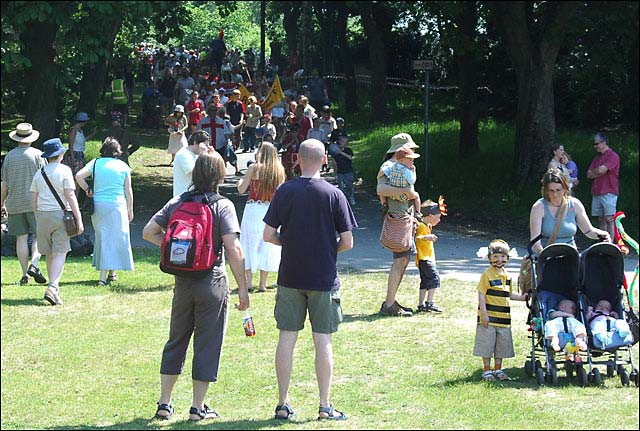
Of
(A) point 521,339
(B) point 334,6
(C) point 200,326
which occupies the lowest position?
(A) point 521,339

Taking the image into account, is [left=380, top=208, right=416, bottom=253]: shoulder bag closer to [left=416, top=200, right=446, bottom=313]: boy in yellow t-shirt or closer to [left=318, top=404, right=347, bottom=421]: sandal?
[left=416, top=200, right=446, bottom=313]: boy in yellow t-shirt

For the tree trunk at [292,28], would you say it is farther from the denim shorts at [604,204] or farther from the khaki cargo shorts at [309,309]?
the khaki cargo shorts at [309,309]

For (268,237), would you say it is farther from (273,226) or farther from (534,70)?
(534,70)

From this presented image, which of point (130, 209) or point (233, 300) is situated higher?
point (130, 209)

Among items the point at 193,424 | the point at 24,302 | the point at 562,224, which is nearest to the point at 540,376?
the point at 562,224

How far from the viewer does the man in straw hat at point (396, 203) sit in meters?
11.6

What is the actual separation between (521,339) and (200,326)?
4.36 m

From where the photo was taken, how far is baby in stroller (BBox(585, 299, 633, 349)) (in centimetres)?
890

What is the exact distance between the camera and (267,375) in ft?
30.4

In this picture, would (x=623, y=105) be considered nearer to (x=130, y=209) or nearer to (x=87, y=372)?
(x=130, y=209)

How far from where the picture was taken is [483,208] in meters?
21.8

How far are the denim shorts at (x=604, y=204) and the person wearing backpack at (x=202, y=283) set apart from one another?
443 inches

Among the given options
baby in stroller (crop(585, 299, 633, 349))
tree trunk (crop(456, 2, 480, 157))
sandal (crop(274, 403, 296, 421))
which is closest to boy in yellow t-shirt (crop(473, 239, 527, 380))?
baby in stroller (crop(585, 299, 633, 349))

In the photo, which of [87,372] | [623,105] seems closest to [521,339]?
[87,372]
